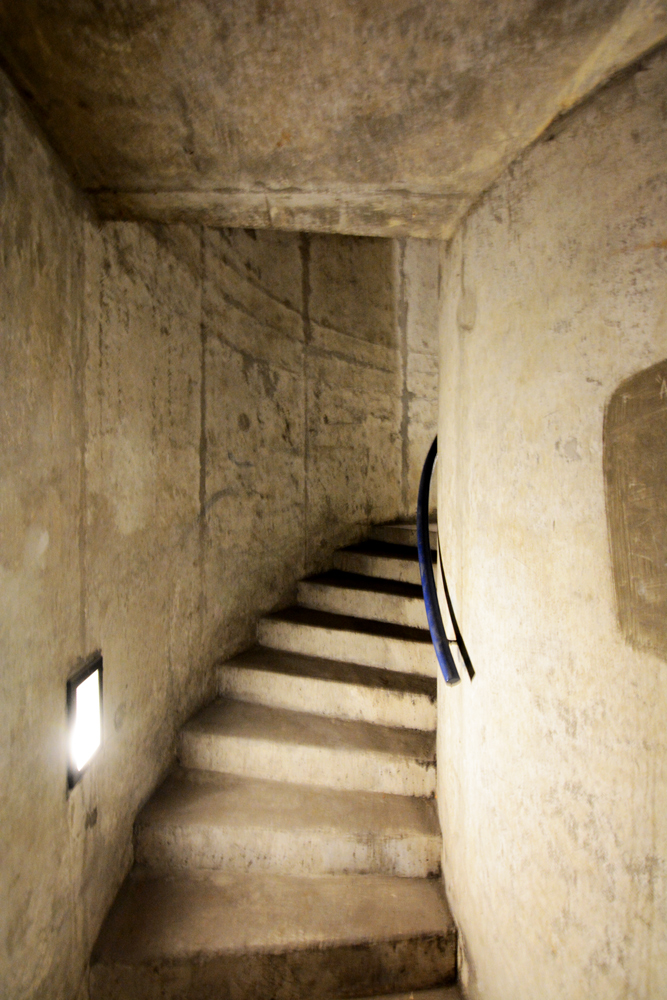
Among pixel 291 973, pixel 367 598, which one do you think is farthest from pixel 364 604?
pixel 291 973

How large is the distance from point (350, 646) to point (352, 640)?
0.04m

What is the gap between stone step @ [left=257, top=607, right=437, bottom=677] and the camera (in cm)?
247

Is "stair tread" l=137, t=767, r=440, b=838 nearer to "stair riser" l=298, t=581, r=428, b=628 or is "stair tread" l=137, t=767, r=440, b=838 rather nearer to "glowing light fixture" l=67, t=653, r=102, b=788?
"glowing light fixture" l=67, t=653, r=102, b=788

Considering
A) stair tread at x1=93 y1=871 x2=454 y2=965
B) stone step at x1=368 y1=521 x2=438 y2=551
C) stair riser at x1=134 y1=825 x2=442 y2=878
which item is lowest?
stair tread at x1=93 y1=871 x2=454 y2=965

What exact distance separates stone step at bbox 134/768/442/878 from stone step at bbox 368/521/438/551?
1.91m

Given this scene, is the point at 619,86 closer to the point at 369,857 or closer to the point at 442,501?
the point at 442,501

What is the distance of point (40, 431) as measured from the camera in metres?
1.20

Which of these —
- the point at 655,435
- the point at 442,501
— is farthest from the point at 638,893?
the point at 442,501

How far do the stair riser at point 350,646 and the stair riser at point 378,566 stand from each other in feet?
2.08

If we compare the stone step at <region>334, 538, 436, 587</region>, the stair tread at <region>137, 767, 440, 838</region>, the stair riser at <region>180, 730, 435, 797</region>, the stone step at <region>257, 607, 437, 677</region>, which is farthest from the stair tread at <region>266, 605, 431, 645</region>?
the stair tread at <region>137, 767, 440, 838</region>

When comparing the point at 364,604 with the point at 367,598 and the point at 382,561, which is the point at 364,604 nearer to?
the point at 367,598

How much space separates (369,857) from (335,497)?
218 centimetres

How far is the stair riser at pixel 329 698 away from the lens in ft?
7.45

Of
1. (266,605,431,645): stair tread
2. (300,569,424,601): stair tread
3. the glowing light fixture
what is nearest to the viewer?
the glowing light fixture
